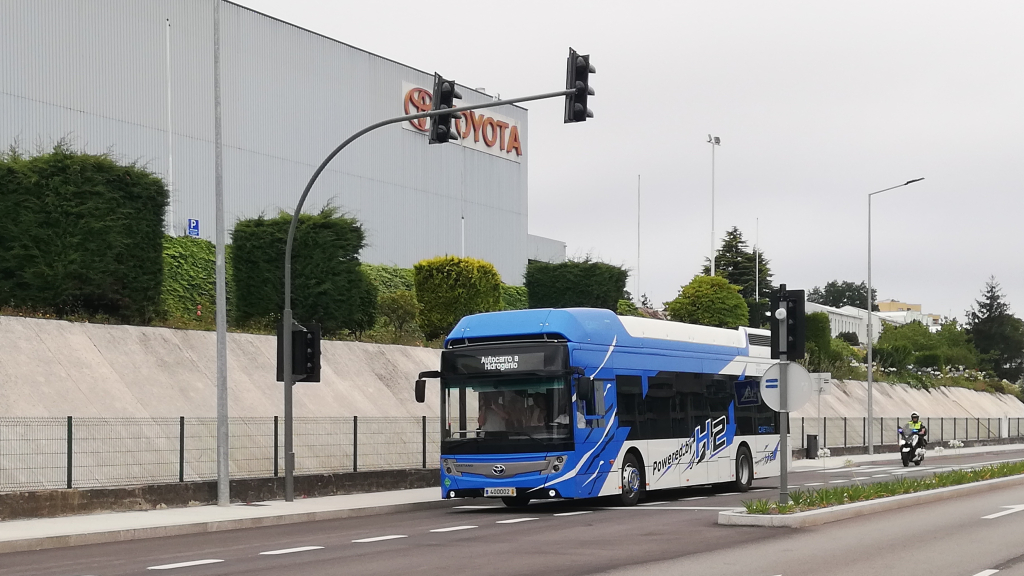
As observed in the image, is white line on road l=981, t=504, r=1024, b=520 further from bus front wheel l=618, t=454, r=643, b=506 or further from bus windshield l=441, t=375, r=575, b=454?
bus windshield l=441, t=375, r=575, b=454

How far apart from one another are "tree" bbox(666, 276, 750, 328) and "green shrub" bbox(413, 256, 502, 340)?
56.9 ft

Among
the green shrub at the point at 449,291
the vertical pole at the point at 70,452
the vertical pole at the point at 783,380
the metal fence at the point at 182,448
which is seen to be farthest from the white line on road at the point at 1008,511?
the green shrub at the point at 449,291

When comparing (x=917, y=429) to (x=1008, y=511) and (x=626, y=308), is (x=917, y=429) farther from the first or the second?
(x=1008, y=511)

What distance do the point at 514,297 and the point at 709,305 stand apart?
10.2 meters

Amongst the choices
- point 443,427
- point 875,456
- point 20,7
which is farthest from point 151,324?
point 875,456

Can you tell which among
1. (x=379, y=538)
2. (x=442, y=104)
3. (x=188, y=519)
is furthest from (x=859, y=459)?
(x=379, y=538)

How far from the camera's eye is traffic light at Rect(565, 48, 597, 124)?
18875 millimetres

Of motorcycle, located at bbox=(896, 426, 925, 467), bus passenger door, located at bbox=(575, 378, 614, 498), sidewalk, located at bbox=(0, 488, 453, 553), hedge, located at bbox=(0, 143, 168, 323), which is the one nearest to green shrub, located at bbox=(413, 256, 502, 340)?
hedge, located at bbox=(0, 143, 168, 323)

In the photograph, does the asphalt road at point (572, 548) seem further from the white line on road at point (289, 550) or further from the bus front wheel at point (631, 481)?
the bus front wheel at point (631, 481)

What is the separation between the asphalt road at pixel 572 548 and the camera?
12.8 m

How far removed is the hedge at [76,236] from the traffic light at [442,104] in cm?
962

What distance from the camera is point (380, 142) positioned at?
53.0 metres

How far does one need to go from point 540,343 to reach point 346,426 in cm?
691

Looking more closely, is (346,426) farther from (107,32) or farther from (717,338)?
(107,32)
